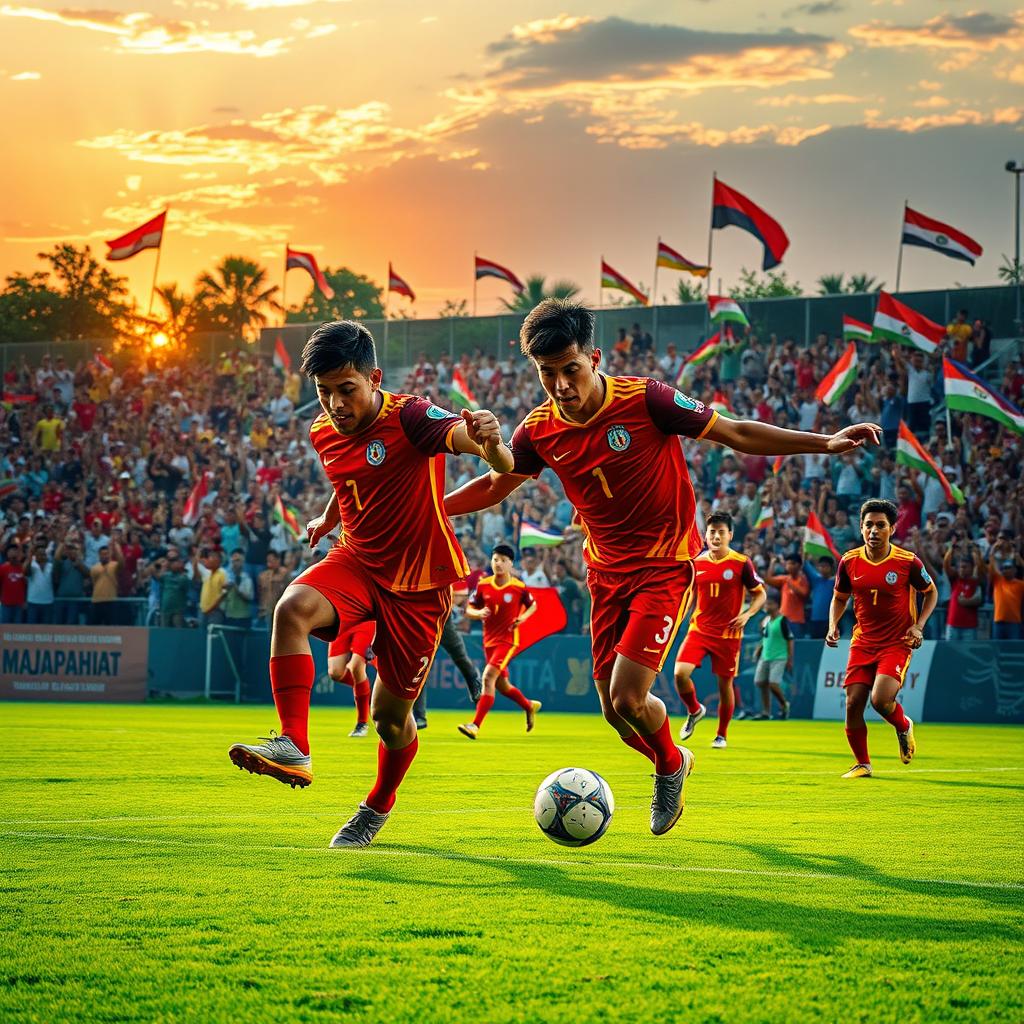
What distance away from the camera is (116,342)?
Answer: 40.0 meters

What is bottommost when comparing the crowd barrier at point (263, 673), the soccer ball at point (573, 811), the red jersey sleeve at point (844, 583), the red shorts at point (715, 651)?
the crowd barrier at point (263, 673)

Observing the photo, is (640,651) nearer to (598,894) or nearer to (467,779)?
(598,894)

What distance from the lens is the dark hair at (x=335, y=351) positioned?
727cm

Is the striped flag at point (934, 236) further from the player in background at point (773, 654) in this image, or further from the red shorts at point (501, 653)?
the red shorts at point (501, 653)

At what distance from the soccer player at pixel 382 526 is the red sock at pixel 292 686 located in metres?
0.03

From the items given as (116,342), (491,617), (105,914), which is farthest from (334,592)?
(116,342)

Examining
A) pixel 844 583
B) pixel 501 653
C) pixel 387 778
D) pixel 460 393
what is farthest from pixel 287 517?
pixel 387 778

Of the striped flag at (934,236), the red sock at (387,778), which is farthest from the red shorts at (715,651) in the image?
the striped flag at (934,236)

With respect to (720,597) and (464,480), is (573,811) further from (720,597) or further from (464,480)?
(464,480)

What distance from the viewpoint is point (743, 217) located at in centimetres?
3278

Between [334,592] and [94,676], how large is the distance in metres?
21.4

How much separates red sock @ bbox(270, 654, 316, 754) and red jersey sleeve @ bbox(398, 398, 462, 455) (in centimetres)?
122

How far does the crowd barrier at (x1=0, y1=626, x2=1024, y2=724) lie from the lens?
25234mm

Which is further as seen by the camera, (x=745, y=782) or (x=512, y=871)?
(x=745, y=782)
